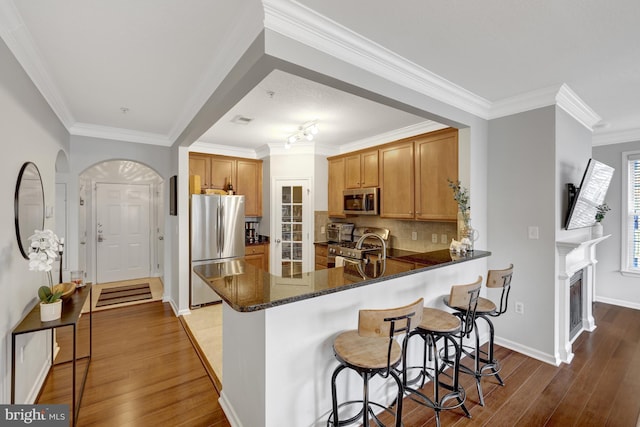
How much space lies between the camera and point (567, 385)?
2.30 m

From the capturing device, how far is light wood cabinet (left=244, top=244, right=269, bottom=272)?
477 centimetres

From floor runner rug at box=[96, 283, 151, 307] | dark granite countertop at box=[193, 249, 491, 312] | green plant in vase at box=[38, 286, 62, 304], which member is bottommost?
floor runner rug at box=[96, 283, 151, 307]

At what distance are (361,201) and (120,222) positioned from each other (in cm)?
498

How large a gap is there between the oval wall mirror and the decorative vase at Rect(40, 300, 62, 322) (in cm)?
42

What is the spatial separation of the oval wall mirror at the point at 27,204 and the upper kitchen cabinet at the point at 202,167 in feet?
7.62

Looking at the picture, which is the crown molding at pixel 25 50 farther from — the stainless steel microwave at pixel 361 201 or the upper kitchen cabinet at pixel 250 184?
the stainless steel microwave at pixel 361 201

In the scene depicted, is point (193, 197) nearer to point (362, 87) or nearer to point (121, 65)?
point (121, 65)

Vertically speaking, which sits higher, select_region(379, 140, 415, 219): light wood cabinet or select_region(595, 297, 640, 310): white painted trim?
select_region(379, 140, 415, 219): light wood cabinet

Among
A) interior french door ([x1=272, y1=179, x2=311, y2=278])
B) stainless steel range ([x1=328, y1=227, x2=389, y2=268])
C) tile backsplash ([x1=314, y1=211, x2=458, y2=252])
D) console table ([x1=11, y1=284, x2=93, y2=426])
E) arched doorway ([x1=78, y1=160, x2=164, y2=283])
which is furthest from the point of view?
arched doorway ([x1=78, y1=160, x2=164, y2=283])

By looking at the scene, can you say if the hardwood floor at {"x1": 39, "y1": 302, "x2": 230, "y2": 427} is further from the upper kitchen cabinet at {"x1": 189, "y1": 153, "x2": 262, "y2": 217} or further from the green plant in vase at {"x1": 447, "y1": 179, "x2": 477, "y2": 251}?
the green plant in vase at {"x1": 447, "y1": 179, "x2": 477, "y2": 251}

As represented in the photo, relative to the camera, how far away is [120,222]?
579cm

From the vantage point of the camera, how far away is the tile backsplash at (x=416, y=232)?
3.69 metres

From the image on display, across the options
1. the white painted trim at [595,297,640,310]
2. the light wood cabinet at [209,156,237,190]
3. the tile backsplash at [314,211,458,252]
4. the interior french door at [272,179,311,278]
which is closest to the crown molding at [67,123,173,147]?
the light wood cabinet at [209,156,237,190]

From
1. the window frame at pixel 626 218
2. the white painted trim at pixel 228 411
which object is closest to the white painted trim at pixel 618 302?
the window frame at pixel 626 218
